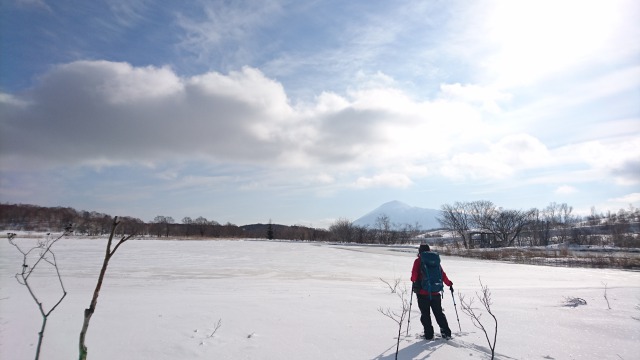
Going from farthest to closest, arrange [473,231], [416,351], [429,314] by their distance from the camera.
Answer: [473,231], [429,314], [416,351]

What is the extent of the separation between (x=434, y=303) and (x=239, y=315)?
11.8 ft

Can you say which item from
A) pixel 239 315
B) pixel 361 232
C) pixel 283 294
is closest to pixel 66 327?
pixel 239 315

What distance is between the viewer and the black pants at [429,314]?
5973 mm

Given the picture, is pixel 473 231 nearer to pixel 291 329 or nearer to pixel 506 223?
pixel 506 223

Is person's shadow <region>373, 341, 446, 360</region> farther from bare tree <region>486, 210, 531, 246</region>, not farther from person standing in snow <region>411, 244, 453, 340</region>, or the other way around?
bare tree <region>486, 210, 531, 246</region>

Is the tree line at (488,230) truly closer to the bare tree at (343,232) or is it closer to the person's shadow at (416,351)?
the bare tree at (343,232)

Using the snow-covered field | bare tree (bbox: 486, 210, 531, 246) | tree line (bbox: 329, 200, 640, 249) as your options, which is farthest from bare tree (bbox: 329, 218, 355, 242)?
the snow-covered field

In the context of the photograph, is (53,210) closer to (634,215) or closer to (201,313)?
(201,313)

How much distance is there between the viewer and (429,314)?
6160 millimetres

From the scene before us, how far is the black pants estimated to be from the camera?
5.97m

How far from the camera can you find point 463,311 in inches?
318

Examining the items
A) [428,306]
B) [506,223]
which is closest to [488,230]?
[506,223]

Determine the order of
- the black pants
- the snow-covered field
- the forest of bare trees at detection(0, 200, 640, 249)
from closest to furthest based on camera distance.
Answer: the snow-covered field → the black pants → the forest of bare trees at detection(0, 200, 640, 249)

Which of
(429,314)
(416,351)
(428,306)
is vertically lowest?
(416,351)
